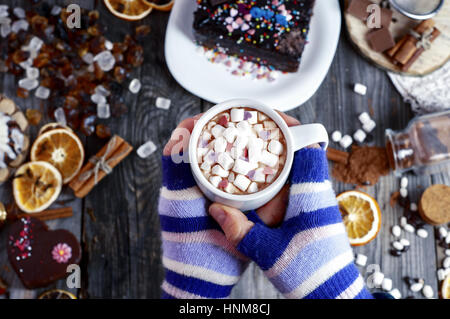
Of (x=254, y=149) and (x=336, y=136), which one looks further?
(x=336, y=136)

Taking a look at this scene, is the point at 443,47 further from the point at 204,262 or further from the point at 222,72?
the point at 204,262

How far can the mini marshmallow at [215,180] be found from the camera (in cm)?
82

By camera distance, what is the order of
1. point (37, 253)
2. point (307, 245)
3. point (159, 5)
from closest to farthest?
1. point (307, 245)
2. point (37, 253)
3. point (159, 5)

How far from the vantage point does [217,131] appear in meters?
0.83

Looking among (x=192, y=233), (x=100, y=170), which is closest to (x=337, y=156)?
(x=192, y=233)

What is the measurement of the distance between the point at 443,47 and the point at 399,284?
2.21 feet

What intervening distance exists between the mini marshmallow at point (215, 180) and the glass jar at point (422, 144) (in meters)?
0.66

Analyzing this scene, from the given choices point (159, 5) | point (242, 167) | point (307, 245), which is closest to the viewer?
point (242, 167)

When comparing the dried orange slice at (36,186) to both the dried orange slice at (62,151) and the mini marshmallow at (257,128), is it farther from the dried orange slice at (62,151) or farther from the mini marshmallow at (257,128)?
the mini marshmallow at (257,128)

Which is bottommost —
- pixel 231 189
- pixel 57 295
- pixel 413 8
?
pixel 57 295

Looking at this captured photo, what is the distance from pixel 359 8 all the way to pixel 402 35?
15 cm

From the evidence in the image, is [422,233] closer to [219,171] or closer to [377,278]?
[377,278]
